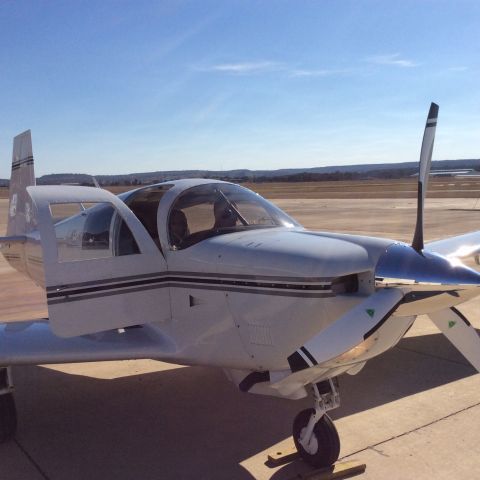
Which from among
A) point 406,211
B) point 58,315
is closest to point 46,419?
point 58,315

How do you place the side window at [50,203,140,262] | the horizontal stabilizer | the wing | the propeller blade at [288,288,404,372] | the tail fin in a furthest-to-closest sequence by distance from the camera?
the tail fin → the wing → the side window at [50,203,140,262] → the horizontal stabilizer → the propeller blade at [288,288,404,372]

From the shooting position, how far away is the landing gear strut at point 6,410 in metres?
4.78

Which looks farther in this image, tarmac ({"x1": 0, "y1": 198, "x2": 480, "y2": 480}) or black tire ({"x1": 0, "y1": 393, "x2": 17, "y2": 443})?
black tire ({"x1": 0, "y1": 393, "x2": 17, "y2": 443})

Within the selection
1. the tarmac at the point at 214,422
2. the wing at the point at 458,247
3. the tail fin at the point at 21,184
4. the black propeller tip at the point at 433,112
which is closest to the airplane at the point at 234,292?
the black propeller tip at the point at 433,112

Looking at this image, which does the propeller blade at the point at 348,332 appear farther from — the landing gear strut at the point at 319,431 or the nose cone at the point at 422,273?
the landing gear strut at the point at 319,431

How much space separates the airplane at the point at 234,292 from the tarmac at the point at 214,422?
16.9 inches

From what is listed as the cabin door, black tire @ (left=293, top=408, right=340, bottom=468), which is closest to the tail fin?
the cabin door

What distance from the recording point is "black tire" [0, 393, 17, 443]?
477cm

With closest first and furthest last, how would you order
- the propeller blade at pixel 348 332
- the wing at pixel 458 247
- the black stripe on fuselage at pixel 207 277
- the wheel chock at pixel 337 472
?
the propeller blade at pixel 348 332 < the black stripe on fuselage at pixel 207 277 < the wheel chock at pixel 337 472 < the wing at pixel 458 247

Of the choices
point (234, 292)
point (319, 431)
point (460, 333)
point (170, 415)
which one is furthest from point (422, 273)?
point (170, 415)

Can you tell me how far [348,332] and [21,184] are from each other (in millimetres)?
6670

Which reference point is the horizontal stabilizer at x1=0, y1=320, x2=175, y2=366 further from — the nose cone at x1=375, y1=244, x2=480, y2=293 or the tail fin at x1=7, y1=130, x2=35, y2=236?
the tail fin at x1=7, y1=130, x2=35, y2=236

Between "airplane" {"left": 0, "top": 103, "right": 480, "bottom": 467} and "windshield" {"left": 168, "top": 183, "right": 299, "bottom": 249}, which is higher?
"windshield" {"left": 168, "top": 183, "right": 299, "bottom": 249}

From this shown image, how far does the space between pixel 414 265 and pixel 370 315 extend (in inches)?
17.1
